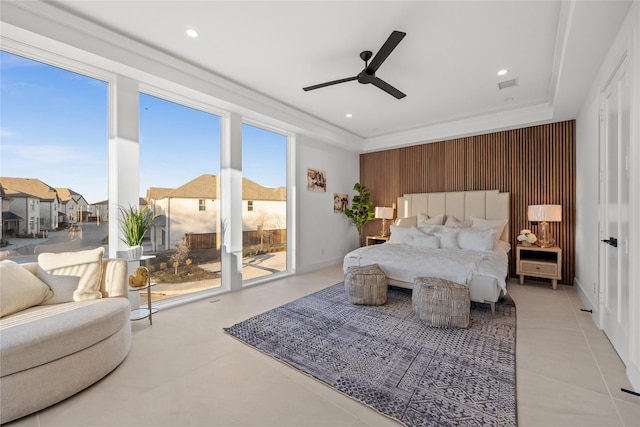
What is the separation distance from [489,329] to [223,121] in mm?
4590

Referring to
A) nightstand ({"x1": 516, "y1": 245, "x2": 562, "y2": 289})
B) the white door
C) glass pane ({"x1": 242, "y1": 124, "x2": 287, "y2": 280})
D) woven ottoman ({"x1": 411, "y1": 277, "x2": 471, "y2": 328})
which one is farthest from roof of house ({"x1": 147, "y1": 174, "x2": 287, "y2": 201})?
the white door

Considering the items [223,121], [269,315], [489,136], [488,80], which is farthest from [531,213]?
[223,121]

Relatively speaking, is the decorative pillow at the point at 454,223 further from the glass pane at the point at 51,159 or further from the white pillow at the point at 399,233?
the glass pane at the point at 51,159

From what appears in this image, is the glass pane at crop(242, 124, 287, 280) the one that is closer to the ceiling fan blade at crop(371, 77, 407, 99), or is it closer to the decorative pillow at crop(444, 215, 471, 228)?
the ceiling fan blade at crop(371, 77, 407, 99)

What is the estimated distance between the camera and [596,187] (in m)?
3.14

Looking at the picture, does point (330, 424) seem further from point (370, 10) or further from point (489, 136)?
point (489, 136)

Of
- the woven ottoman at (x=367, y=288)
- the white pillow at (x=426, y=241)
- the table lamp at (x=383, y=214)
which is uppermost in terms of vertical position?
the table lamp at (x=383, y=214)

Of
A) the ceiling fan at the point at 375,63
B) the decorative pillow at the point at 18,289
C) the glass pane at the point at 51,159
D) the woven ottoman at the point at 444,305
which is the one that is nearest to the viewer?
the decorative pillow at the point at 18,289

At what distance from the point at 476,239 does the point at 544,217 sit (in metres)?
1.24

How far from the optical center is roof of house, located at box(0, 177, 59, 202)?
259 centimetres

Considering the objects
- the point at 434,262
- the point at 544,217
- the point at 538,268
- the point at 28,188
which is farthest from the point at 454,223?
the point at 28,188

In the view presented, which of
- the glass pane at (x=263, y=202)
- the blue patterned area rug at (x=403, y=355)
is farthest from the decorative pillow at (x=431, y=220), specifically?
the glass pane at (x=263, y=202)

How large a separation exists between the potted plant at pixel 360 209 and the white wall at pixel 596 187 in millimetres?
3814

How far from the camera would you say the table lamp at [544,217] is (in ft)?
14.4
